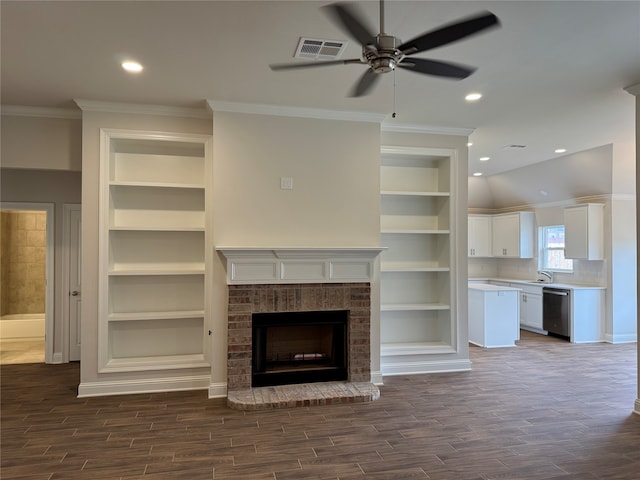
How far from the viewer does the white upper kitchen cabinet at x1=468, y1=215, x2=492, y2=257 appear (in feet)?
30.9

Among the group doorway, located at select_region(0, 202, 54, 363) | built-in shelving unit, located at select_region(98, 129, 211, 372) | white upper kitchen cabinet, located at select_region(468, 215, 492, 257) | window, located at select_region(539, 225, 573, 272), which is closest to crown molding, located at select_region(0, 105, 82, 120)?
built-in shelving unit, located at select_region(98, 129, 211, 372)

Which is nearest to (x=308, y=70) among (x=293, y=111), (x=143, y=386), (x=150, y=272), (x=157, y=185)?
(x=293, y=111)

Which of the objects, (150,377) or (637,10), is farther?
(150,377)

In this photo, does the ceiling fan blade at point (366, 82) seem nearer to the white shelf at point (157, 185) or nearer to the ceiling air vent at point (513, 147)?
the white shelf at point (157, 185)

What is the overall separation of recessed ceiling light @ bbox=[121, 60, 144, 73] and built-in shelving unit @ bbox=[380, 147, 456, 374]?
280 cm

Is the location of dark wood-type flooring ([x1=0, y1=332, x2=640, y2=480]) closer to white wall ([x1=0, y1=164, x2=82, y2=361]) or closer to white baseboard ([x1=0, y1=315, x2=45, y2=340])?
white wall ([x1=0, y1=164, x2=82, y2=361])

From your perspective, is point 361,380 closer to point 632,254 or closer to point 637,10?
point 637,10

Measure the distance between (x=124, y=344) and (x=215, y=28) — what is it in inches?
133

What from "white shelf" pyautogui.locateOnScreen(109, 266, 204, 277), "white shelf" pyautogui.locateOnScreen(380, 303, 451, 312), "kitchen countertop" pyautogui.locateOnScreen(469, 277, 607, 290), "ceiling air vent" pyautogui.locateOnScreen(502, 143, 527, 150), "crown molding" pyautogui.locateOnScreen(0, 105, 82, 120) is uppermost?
"ceiling air vent" pyautogui.locateOnScreen(502, 143, 527, 150)

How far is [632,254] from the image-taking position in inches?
279

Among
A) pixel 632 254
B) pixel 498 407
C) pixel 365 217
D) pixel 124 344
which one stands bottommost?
pixel 498 407

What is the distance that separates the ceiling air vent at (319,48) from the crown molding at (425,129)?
1968 millimetres

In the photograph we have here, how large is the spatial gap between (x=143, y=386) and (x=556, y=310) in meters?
6.37

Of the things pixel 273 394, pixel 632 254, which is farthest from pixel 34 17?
pixel 632 254
